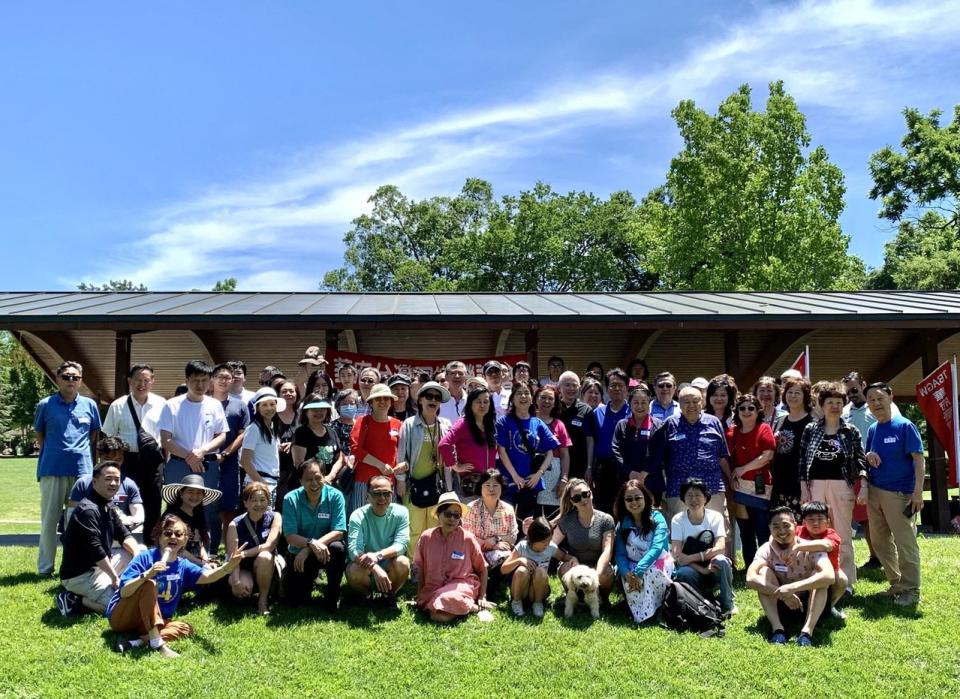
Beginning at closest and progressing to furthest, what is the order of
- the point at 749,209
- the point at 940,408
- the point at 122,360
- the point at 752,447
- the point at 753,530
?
the point at 752,447, the point at 753,530, the point at 940,408, the point at 122,360, the point at 749,209

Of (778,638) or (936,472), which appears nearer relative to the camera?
(778,638)

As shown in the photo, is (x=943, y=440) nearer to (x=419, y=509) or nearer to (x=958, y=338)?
(x=958, y=338)

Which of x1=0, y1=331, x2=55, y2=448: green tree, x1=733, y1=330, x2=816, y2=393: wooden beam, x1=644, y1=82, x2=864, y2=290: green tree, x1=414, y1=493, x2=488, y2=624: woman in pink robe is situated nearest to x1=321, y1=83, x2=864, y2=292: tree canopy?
x1=644, y1=82, x2=864, y2=290: green tree

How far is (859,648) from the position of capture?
18.8ft

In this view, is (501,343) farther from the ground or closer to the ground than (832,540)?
farther from the ground

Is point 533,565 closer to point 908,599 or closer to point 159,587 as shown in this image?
point 159,587

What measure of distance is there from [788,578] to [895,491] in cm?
135

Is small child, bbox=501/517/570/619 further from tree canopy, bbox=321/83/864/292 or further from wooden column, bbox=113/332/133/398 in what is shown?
tree canopy, bbox=321/83/864/292

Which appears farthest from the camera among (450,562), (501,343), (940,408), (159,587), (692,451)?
(501,343)

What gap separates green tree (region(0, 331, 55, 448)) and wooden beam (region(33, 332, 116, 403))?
27.4 m

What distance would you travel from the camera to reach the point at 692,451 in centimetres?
684

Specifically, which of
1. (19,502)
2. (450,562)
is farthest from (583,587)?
(19,502)

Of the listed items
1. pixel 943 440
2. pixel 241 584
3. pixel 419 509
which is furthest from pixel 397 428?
pixel 943 440

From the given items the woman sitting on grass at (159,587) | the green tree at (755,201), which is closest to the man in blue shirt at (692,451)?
the woman sitting on grass at (159,587)
